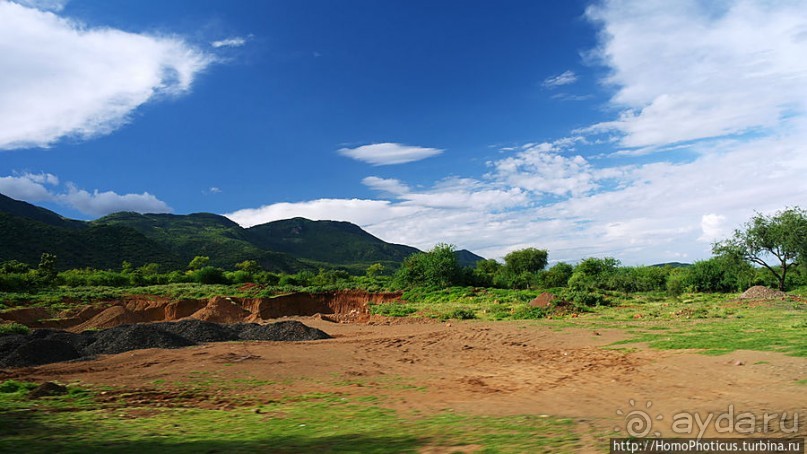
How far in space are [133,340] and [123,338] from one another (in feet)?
1.53

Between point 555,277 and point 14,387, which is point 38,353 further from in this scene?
point 555,277

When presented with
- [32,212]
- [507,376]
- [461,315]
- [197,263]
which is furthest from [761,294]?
[32,212]

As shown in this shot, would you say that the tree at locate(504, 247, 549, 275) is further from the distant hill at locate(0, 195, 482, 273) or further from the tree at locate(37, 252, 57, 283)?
the tree at locate(37, 252, 57, 283)

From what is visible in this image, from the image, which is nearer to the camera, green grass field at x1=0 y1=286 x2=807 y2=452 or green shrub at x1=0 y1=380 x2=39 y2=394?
green grass field at x1=0 y1=286 x2=807 y2=452

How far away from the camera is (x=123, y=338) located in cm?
2067

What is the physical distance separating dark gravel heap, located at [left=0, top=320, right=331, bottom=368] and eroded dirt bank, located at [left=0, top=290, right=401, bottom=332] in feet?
45.8

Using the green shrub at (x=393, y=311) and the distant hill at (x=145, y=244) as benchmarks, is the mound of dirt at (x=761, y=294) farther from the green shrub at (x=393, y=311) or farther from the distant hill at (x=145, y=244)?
the distant hill at (x=145, y=244)

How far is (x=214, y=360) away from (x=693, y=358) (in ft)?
49.7

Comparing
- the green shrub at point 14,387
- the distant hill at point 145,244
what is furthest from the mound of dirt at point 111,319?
the distant hill at point 145,244

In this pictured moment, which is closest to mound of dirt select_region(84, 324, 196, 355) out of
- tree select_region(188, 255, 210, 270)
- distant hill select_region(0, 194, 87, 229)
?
tree select_region(188, 255, 210, 270)

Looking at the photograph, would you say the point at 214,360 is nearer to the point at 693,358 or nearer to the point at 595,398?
the point at 595,398

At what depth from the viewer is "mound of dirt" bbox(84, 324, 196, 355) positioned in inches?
784

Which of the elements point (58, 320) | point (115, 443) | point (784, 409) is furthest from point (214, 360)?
point (58, 320)

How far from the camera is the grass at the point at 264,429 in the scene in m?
6.25
